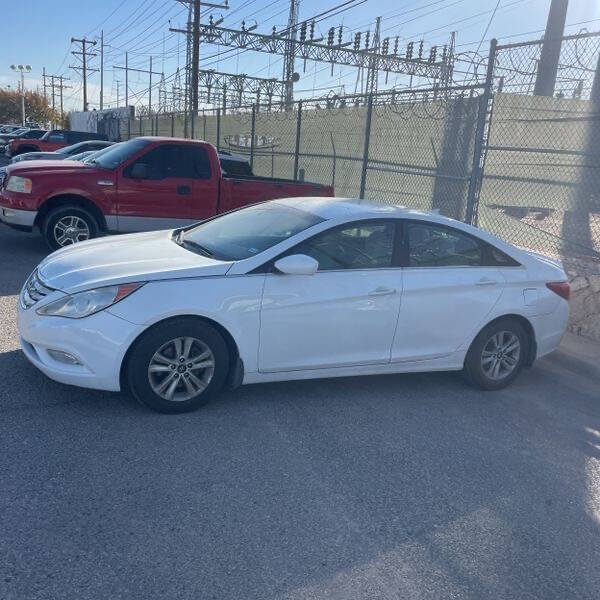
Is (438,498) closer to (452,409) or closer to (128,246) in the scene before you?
(452,409)

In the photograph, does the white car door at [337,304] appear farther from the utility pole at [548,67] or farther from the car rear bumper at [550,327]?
the utility pole at [548,67]

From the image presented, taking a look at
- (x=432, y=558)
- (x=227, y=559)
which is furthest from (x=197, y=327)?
(x=432, y=558)

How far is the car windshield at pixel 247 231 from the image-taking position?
4.91m

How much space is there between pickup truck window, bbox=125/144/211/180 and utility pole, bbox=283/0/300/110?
67.8 feet

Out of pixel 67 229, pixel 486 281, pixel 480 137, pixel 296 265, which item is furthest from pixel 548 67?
pixel 67 229

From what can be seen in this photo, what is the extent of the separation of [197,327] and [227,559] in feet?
5.76

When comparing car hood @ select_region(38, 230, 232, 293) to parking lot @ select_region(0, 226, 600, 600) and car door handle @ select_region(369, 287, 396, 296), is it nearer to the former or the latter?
parking lot @ select_region(0, 226, 600, 600)

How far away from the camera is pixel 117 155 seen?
32.2ft

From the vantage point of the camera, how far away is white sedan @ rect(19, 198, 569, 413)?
168 inches

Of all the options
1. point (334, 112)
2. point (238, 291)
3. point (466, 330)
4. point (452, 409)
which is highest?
point (334, 112)

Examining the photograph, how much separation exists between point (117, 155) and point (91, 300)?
20.2 ft

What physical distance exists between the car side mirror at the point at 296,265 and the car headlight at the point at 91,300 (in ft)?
3.18

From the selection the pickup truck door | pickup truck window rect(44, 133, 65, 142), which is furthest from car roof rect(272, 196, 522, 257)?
pickup truck window rect(44, 133, 65, 142)

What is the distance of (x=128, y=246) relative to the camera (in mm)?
5172
